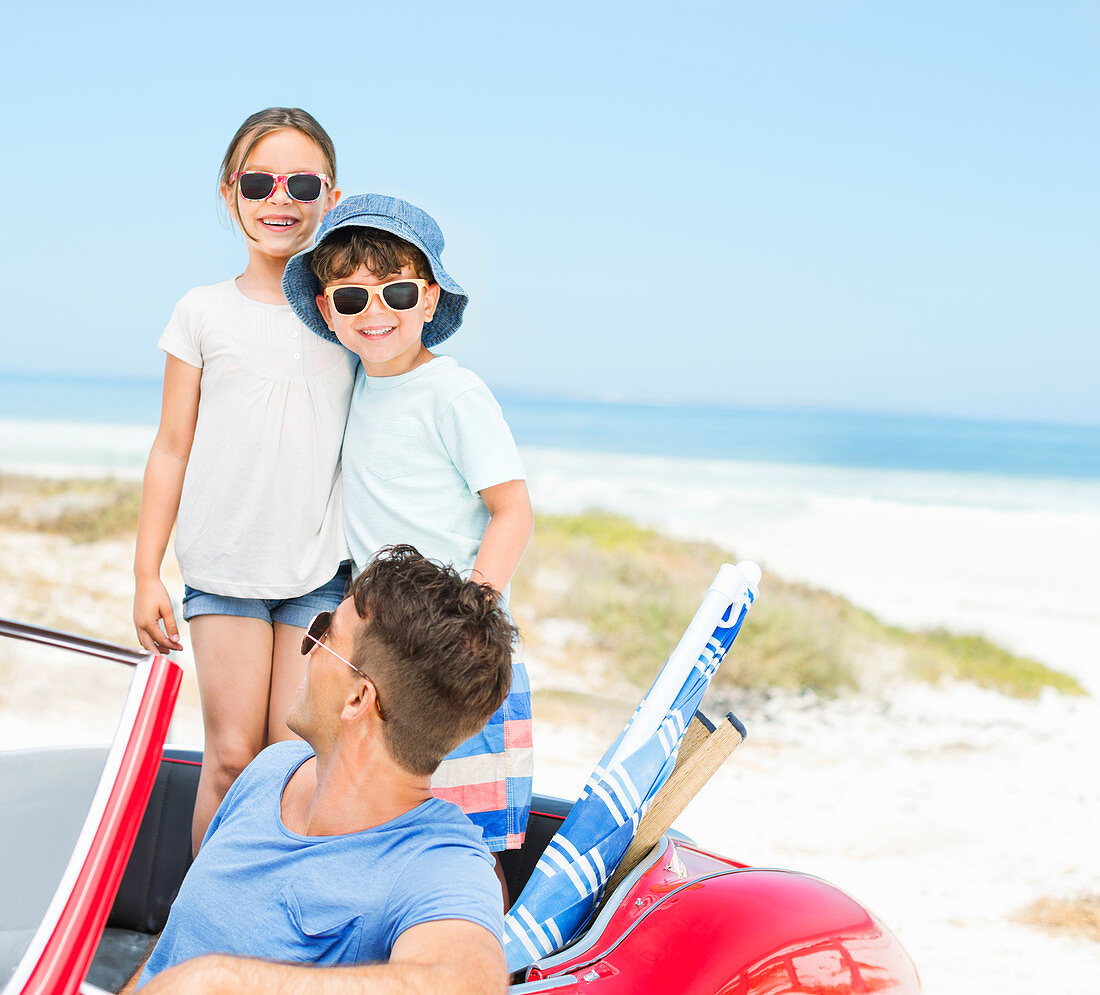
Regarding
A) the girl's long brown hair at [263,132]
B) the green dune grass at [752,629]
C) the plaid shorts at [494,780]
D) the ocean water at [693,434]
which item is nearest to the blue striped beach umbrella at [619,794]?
the plaid shorts at [494,780]

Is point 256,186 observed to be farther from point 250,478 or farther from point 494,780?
point 494,780

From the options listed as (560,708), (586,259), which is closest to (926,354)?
(586,259)

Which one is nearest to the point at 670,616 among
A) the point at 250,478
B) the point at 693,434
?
the point at 250,478

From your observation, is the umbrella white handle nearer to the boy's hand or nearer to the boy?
the boy

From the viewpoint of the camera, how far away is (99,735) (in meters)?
1.30

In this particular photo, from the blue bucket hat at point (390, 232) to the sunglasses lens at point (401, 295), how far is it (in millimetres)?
95

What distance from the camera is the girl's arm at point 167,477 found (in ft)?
6.86

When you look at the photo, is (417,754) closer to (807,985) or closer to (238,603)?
(807,985)

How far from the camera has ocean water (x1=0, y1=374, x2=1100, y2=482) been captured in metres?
23.8

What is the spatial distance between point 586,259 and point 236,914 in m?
37.4

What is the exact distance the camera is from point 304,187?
2.10 meters

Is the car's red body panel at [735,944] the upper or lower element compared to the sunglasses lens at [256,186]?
lower

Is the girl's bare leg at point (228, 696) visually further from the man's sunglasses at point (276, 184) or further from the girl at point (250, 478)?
the man's sunglasses at point (276, 184)

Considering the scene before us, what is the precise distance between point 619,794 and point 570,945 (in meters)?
0.27
